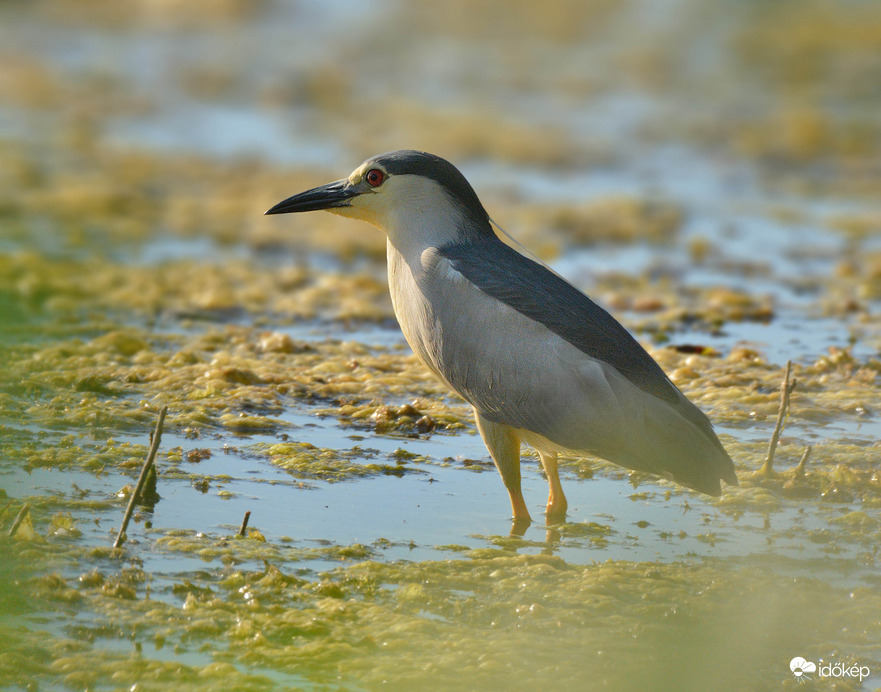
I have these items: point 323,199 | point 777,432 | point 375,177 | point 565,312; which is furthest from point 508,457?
point 323,199

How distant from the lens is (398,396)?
564 centimetres

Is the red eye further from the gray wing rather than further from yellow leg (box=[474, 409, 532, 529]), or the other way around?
yellow leg (box=[474, 409, 532, 529])

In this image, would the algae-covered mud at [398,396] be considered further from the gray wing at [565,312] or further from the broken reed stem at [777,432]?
the gray wing at [565,312]

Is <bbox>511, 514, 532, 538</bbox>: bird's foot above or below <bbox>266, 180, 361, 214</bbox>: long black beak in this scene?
below

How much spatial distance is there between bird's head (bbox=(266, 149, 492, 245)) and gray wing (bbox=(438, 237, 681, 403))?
227 millimetres

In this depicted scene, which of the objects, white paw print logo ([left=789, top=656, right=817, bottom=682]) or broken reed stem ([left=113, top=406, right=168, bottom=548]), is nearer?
white paw print logo ([left=789, top=656, right=817, bottom=682])

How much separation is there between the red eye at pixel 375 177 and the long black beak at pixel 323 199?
8cm

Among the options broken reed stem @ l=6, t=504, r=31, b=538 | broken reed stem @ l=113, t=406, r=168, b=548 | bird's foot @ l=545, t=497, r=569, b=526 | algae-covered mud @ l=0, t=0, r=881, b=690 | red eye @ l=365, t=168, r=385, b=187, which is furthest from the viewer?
red eye @ l=365, t=168, r=385, b=187

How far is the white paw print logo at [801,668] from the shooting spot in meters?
3.11

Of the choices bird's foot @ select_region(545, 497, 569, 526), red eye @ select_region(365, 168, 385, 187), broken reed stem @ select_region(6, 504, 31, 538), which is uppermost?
red eye @ select_region(365, 168, 385, 187)

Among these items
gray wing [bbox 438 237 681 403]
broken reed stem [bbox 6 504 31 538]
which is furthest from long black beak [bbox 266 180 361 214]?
broken reed stem [bbox 6 504 31 538]

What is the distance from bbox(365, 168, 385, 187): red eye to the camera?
462cm

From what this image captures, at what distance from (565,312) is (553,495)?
706mm

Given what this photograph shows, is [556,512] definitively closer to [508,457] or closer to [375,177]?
[508,457]
